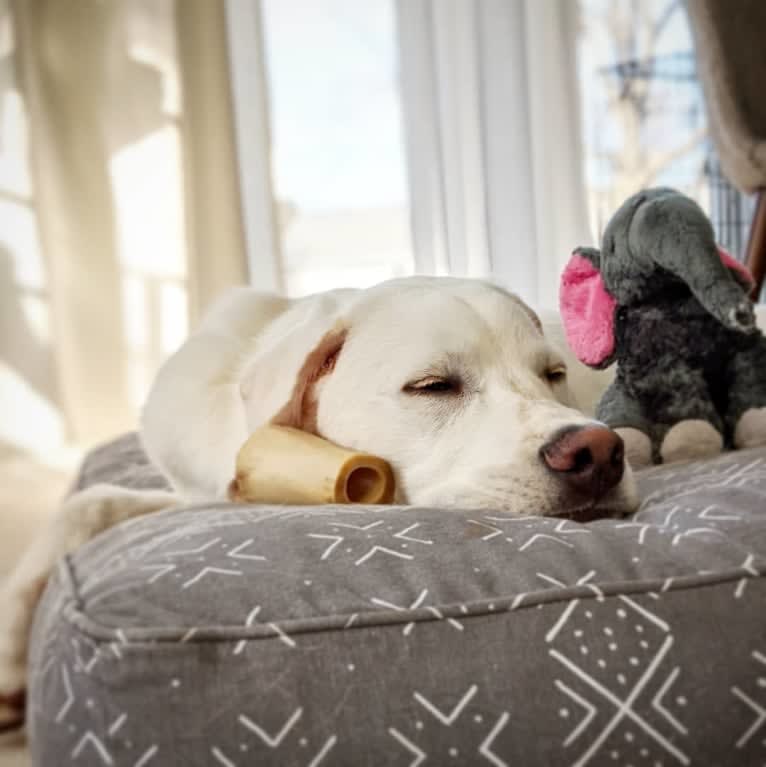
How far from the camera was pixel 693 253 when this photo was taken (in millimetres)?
1326

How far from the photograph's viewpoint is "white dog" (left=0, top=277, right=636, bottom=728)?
1083 millimetres

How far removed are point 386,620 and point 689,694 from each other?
237 millimetres

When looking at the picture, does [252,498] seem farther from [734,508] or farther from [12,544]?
[12,544]

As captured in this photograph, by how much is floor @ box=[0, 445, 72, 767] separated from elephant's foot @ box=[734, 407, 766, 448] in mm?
2494

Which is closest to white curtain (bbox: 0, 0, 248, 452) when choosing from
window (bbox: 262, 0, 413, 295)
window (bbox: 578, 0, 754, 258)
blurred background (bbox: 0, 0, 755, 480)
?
blurred background (bbox: 0, 0, 755, 480)

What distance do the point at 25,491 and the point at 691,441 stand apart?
259 cm

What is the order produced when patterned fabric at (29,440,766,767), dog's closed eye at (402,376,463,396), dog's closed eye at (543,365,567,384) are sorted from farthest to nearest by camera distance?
1. dog's closed eye at (543,365,567,384)
2. dog's closed eye at (402,376,463,396)
3. patterned fabric at (29,440,766,767)

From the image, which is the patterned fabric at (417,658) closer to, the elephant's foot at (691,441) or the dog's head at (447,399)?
the dog's head at (447,399)

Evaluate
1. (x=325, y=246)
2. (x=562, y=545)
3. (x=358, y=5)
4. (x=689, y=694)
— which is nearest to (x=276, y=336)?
(x=562, y=545)

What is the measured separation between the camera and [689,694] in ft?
2.35

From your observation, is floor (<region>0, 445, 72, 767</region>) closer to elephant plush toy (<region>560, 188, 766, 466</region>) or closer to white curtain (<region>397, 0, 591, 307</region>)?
white curtain (<region>397, 0, 591, 307</region>)

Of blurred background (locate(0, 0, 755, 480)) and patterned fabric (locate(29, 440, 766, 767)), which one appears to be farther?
blurred background (locate(0, 0, 755, 480))

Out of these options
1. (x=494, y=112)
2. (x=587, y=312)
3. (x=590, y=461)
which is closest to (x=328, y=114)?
(x=494, y=112)

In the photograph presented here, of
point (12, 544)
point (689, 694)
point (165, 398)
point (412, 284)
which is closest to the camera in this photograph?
point (689, 694)
